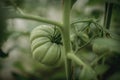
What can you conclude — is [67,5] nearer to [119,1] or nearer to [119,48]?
[119,1]

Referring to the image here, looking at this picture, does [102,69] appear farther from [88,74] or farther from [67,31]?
[67,31]

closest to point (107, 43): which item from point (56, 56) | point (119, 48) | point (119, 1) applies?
point (119, 48)

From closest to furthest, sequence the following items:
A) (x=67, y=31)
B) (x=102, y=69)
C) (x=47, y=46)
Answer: (x=102, y=69), (x=67, y=31), (x=47, y=46)

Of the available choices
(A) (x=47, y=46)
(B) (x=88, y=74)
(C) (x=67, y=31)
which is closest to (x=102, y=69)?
(B) (x=88, y=74)

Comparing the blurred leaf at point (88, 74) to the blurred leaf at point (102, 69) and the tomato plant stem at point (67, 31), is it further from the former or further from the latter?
the tomato plant stem at point (67, 31)

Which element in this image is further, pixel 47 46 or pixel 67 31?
pixel 47 46

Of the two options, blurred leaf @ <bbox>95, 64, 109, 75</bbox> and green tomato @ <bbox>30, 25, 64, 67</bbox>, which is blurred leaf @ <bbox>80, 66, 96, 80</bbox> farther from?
green tomato @ <bbox>30, 25, 64, 67</bbox>

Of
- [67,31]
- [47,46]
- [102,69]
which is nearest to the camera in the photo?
[102,69]

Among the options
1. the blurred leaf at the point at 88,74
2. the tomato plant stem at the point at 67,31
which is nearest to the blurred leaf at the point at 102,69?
the blurred leaf at the point at 88,74
